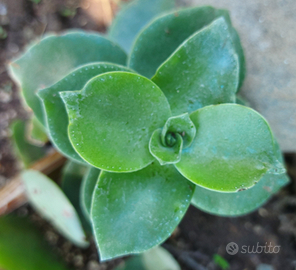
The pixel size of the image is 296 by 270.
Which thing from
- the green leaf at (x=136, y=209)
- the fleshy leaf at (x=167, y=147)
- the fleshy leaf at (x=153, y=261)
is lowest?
the fleshy leaf at (x=153, y=261)

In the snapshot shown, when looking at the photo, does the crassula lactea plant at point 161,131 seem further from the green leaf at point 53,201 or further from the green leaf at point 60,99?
the green leaf at point 53,201

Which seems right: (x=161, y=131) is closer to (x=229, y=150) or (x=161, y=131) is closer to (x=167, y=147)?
(x=167, y=147)

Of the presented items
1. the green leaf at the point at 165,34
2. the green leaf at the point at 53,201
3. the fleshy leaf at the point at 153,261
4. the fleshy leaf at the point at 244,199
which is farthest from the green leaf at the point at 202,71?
the fleshy leaf at the point at 153,261

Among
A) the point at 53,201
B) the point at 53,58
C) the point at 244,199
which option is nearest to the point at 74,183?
the point at 53,201

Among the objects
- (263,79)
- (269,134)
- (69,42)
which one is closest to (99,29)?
(69,42)

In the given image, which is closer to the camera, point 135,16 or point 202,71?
point 202,71

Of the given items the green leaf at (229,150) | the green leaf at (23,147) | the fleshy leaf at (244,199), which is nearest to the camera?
the green leaf at (229,150)

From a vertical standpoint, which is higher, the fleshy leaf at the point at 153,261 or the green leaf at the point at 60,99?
the green leaf at the point at 60,99
